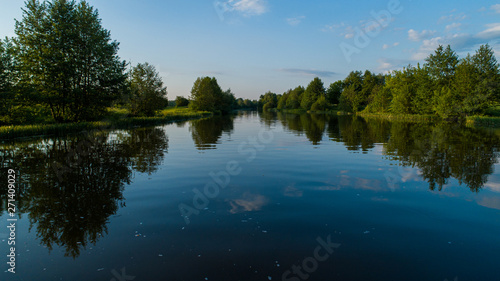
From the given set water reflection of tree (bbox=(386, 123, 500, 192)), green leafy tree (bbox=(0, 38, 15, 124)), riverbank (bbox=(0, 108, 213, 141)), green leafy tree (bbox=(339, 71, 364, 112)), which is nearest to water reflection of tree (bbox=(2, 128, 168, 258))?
riverbank (bbox=(0, 108, 213, 141))

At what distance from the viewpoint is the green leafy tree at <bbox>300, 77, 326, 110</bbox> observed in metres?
135

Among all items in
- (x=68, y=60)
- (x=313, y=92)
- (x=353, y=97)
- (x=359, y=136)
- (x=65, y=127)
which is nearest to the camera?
(x=359, y=136)

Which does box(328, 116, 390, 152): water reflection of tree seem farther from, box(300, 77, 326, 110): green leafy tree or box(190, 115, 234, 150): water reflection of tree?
box(300, 77, 326, 110): green leafy tree

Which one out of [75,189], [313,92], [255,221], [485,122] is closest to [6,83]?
[75,189]

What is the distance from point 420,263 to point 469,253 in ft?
4.49

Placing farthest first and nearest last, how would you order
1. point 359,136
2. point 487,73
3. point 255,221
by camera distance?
point 487,73 → point 359,136 → point 255,221

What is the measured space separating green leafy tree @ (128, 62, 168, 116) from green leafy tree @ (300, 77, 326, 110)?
3521 inches

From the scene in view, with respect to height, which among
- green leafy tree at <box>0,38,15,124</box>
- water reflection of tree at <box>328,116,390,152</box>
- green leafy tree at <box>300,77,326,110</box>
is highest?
green leafy tree at <box>300,77,326,110</box>

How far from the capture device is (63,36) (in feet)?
109

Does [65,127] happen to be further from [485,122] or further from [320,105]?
[320,105]

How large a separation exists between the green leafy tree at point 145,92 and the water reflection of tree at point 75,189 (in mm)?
40079

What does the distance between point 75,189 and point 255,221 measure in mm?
6962

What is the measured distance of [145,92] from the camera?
189 ft

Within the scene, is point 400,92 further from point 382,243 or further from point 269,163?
point 382,243
